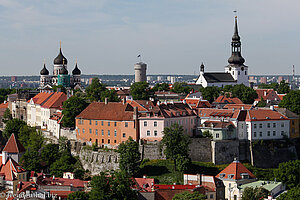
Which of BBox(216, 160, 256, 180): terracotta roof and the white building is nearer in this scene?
BBox(216, 160, 256, 180): terracotta roof

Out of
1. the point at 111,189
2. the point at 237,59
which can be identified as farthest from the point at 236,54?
the point at 111,189

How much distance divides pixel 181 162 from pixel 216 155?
6.43 meters

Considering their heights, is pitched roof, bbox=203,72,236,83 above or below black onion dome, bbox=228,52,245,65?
A: below

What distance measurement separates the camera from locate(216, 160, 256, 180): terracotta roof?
222 feet

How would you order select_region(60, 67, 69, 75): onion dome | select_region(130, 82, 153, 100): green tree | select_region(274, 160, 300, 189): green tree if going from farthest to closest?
select_region(60, 67, 69, 75): onion dome, select_region(130, 82, 153, 100): green tree, select_region(274, 160, 300, 189): green tree

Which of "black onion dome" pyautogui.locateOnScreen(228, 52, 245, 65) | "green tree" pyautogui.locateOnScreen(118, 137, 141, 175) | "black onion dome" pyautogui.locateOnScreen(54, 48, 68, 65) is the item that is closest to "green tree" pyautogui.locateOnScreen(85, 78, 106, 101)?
"green tree" pyautogui.locateOnScreen(118, 137, 141, 175)

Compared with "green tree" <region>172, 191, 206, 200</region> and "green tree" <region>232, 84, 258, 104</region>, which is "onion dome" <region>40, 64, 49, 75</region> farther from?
"green tree" <region>172, 191, 206, 200</region>

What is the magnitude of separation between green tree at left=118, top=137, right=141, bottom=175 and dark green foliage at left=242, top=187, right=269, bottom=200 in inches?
653

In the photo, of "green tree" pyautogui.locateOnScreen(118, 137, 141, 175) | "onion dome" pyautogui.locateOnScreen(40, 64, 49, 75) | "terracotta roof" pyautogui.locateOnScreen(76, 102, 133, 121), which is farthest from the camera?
"onion dome" pyautogui.locateOnScreen(40, 64, 49, 75)

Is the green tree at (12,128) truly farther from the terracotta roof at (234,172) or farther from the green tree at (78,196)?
the green tree at (78,196)

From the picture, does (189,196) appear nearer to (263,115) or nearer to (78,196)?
(78,196)

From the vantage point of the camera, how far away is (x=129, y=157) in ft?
240

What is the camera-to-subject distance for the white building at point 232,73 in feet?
481

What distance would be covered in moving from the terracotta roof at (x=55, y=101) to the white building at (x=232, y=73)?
166 feet
